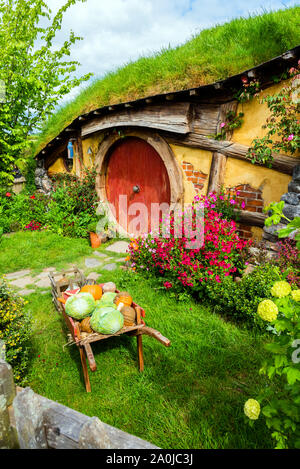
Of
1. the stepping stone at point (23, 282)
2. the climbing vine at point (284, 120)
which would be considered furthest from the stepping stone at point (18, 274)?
the climbing vine at point (284, 120)

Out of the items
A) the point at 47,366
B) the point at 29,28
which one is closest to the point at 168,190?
the point at 47,366

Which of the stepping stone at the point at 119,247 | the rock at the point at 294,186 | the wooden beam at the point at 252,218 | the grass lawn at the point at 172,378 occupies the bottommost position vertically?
the grass lawn at the point at 172,378

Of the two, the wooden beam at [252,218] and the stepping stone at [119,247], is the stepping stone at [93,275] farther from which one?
the wooden beam at [252,218]

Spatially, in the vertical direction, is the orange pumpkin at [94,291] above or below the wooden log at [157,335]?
above

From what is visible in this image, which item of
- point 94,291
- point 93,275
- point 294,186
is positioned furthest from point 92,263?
point 294,186

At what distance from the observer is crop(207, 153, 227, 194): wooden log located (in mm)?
5250

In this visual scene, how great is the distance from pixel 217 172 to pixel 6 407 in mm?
4758

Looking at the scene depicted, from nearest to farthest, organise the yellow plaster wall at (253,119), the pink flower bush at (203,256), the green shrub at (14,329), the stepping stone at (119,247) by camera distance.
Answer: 1. the green shrub at (14,329)
2. the pink flower bush at (203,256)
3. the yellow plaster wall at (253,119)
4. the stepping stone at (119,247)

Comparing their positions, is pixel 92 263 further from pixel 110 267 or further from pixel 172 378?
pixel 172 378

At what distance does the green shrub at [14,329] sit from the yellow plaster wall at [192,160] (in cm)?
384

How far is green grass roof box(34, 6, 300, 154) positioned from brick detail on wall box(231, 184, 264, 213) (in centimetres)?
208

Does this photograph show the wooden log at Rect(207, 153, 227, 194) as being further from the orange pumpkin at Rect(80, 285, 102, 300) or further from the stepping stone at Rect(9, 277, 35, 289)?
the stepping stone at Rect(9, 277, 35, 289)

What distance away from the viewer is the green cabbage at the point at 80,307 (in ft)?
9.37

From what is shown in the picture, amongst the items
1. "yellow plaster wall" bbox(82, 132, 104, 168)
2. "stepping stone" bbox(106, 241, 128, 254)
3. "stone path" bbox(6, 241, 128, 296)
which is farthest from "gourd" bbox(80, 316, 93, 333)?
"yellow plaster wall" bbox(82, 132, 104, 168)
